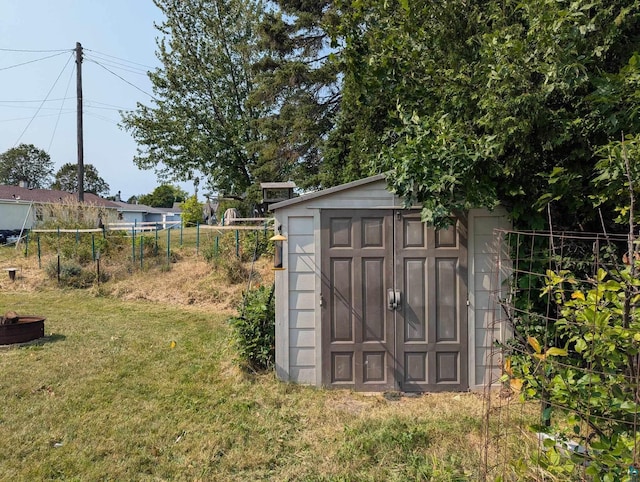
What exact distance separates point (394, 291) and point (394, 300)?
0.32 feet

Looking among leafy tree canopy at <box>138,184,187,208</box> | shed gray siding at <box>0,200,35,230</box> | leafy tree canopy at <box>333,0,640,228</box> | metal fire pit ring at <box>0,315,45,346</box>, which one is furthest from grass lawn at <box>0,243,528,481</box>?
leafy tree canopy at <box>138,184,187,208</box>

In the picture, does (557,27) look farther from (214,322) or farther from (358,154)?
(214,322)

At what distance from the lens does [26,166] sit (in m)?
50.6

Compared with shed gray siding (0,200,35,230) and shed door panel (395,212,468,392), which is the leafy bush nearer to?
shed door panel (395,212,468,392)

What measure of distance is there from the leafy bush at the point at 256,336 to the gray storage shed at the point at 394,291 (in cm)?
68

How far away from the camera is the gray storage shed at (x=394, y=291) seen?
436cm

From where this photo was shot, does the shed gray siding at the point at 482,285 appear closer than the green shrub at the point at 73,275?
Yes

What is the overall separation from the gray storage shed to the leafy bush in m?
0.68

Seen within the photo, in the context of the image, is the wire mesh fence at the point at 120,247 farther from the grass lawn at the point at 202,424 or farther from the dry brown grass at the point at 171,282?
the grass lawn at the point at 202,424

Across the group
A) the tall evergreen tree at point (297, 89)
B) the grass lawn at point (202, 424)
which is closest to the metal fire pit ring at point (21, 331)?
the grass lawn at point (202, 424)

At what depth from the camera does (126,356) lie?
552 centimetres

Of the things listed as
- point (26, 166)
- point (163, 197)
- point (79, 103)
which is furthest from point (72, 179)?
point (79, 103)

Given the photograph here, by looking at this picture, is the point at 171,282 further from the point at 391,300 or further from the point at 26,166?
the point at 26,166

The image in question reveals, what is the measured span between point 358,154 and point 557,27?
4960 mm
